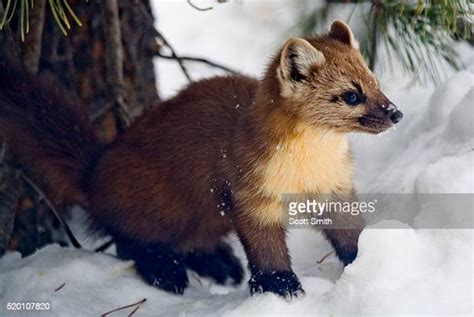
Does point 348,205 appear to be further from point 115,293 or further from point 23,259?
point 23,259

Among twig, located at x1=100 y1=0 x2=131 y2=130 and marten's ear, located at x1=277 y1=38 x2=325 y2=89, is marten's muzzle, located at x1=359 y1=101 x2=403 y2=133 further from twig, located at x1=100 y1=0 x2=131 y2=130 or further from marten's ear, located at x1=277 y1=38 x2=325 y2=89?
twig, located at x1=100 y1=0 x2=131 y2=130

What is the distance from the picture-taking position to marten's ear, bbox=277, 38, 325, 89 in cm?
248

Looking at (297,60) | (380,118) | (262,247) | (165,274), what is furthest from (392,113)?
(165,274)

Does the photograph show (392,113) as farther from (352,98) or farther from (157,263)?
(157,263)

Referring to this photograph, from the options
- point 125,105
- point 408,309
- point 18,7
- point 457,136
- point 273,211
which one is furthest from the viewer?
point 125,105

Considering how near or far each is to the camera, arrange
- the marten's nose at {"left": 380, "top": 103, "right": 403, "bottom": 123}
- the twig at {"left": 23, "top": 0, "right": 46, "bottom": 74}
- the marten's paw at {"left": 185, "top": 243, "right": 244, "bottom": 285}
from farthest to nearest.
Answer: the marten's paw at {"left": 185, "top": 243, "right": 244, "bottom": 285} < the twig at {"left": 23, "top": 0, "right": 46, "bottom": 74} < the marten's nose at {"left": 380, "top": 103, "right": 403, "bottom": 123}

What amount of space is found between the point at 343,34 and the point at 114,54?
1044mm

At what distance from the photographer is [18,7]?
10.5ft

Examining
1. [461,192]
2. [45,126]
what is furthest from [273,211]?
[45,126]

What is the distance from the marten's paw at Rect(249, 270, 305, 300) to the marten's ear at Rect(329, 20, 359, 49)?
0.68 m

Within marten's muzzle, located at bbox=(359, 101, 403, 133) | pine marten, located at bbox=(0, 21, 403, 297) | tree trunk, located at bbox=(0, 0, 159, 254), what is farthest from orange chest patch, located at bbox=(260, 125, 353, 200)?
tree trunk, located at bbox=(0, 0, 159, 254)

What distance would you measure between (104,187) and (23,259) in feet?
1.23

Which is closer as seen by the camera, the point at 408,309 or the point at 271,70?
the point at 408,309

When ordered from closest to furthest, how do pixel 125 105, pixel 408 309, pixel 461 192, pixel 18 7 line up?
pixel 408 309
pixel 461 192
pixel 18 7
pixel 125 105
